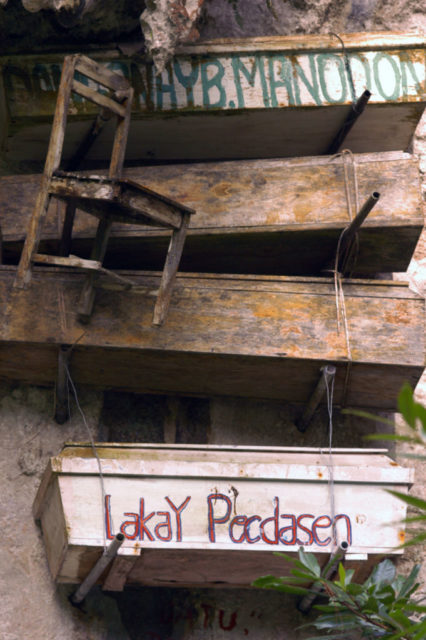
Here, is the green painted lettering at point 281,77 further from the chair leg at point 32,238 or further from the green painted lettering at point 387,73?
the chair leg at point 32,238

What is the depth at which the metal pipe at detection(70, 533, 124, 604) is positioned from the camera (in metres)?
2.92

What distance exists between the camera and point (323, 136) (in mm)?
4098

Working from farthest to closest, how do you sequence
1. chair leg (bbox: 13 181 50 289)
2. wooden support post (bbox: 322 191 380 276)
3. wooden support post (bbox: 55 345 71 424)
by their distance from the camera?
wooden support post (bbox: 55 345 71 424), wooden support post (bbox: 322 191 380 276), chair leg (bbox: 13 181 50 289)

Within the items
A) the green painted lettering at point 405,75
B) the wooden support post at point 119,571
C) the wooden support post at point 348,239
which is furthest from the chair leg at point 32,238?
the green painted lettering at point 405,75

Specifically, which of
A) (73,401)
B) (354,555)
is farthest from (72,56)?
(354,555)

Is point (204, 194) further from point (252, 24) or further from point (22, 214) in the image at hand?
point (252, 24)

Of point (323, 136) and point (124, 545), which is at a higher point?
point (323, 136)

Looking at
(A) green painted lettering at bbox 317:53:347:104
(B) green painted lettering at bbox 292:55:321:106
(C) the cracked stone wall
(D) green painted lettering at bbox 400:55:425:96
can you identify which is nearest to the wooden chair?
(C) the cracked stone wall

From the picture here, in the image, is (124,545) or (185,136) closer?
(124,545)

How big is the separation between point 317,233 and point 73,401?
1.38 m

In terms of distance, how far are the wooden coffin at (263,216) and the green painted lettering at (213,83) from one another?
0.33 meters

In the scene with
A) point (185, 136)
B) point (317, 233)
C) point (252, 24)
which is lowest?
point (317, 233)

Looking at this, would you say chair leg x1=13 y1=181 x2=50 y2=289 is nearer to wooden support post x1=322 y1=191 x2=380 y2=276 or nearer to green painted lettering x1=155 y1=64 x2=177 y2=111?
green painted lettering x1=155 y1=64 x2=177 y2=111

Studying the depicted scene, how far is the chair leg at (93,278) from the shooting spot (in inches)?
134
